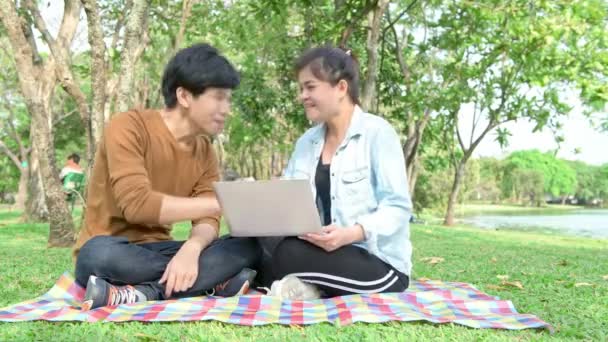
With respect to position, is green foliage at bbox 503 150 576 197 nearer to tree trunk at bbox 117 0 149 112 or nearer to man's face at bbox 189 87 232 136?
tree trunk at bbox 117 0 149 112

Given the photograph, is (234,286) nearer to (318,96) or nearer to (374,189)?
(374,189)

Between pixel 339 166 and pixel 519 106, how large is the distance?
39.4 ft

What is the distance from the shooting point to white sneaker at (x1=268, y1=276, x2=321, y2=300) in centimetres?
304

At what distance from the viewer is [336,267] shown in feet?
9.88

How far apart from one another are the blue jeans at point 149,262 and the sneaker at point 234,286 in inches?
1.6

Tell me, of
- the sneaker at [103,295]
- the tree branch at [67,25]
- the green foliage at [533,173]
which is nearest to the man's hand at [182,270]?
the sneaker at [103,295]

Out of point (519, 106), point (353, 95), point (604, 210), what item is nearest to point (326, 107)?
point (353, 95)

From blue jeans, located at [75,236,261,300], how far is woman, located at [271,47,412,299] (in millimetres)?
225

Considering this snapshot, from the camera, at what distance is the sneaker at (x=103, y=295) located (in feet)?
8.80

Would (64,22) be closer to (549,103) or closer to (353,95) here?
(353,95)

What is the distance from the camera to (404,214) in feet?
10.1

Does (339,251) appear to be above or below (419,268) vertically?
above

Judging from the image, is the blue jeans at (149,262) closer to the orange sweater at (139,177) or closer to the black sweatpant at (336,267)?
the orange sweater at (139,177)

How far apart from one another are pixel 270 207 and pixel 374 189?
64 centimetres
